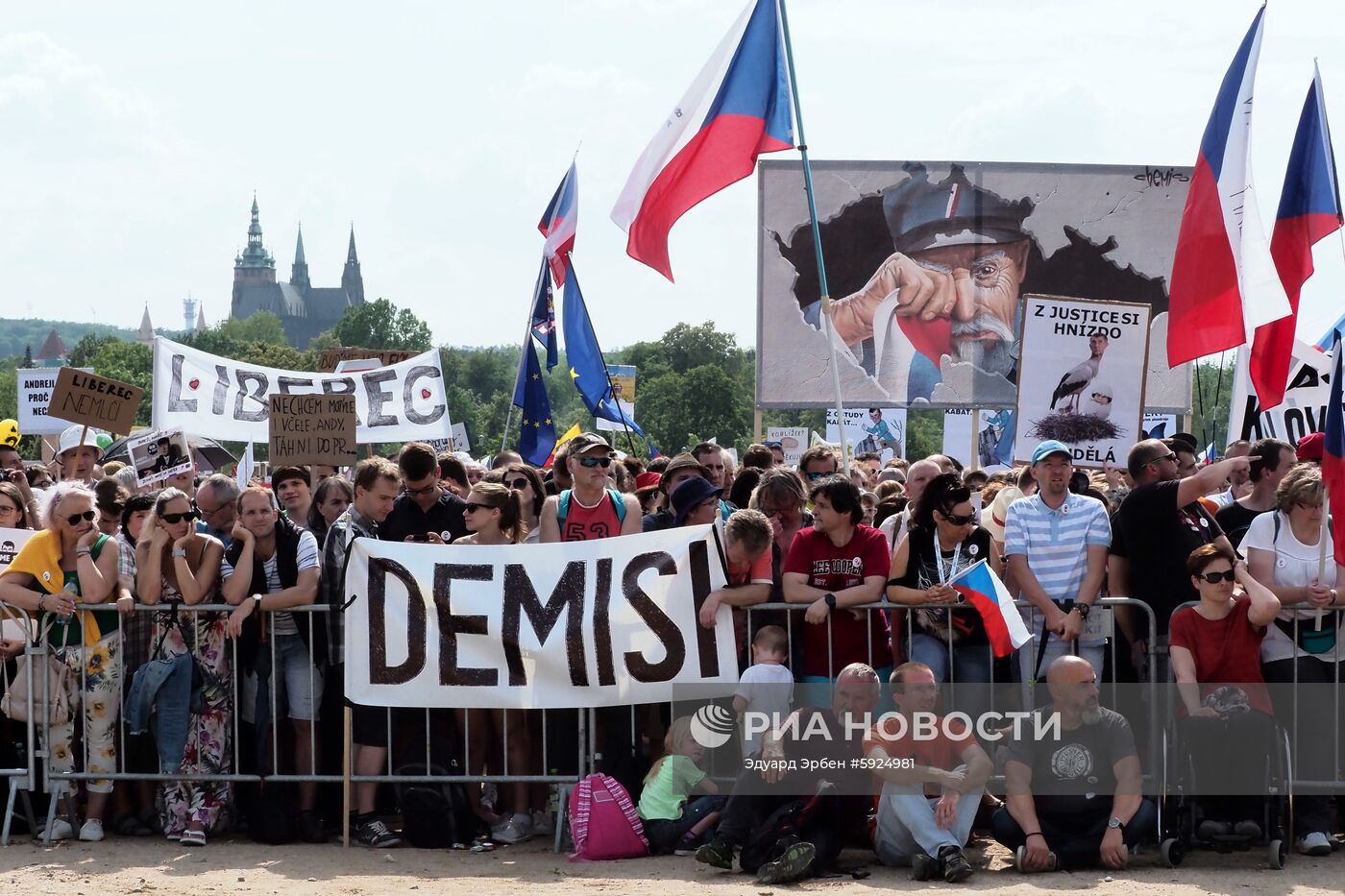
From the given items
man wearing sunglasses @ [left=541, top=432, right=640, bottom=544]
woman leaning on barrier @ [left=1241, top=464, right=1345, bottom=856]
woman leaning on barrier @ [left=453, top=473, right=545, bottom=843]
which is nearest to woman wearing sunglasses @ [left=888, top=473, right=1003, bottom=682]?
woman leaning on barrier @ [left=1241, top=464, right=1345, bottom=856]

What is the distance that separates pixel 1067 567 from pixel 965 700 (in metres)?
0.80

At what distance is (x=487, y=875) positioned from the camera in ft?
24.5

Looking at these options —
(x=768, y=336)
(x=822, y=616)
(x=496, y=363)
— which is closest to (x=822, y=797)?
(x=822, y=616)

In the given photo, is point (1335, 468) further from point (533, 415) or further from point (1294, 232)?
point (533, 415)

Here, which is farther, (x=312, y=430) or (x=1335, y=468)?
(x=312, y=430)

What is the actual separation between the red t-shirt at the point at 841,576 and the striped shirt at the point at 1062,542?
668 millimetres

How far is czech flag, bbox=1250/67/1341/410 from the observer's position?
891 centimetres

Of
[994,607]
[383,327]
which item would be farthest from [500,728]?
Result: [383,327]

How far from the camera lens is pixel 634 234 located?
34.6ft

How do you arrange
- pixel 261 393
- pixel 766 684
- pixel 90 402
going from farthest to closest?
1. pixel 261 393
2. pixel 90 402
3. pixel 766 684

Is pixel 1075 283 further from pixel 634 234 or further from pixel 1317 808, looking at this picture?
pixel 1317 808

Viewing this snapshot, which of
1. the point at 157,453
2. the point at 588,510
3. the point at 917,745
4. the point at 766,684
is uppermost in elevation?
the point at 157,453

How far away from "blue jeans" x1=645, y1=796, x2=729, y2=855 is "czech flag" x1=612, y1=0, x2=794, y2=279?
382 centimetres

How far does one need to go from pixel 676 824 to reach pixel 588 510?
1755 millimetres
